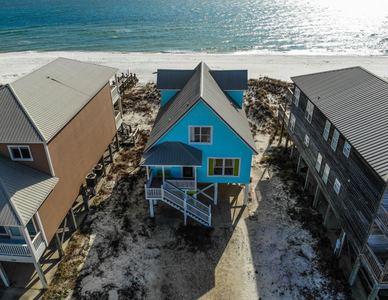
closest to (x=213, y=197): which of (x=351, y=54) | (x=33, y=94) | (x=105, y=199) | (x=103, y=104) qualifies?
(x=105, y=199)

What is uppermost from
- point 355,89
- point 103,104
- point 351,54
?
point 355,89

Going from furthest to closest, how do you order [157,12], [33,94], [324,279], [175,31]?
[157,12] < [175,31] < [33,94] < [324,279]

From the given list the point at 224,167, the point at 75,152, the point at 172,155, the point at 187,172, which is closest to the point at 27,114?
the point at 75,152

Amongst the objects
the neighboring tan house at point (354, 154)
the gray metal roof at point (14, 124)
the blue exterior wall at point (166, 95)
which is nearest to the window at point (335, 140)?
the neighboring tan house at point (354, 154)

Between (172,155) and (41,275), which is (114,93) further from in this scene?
(41,275)

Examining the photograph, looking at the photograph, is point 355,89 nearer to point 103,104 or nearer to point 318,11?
point 103,104

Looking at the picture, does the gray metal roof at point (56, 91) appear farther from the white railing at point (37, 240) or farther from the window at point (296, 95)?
the window at point (296, 95)
